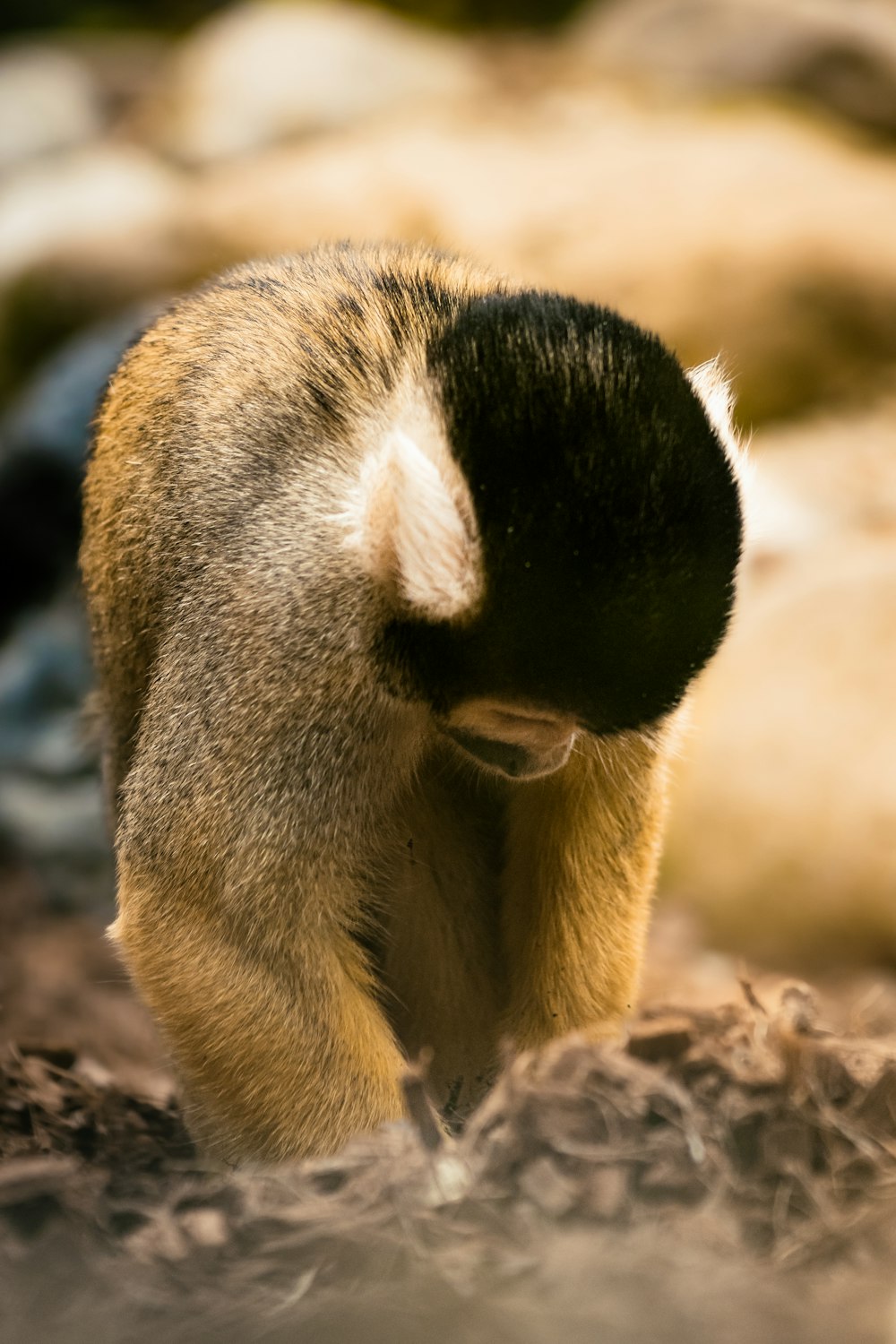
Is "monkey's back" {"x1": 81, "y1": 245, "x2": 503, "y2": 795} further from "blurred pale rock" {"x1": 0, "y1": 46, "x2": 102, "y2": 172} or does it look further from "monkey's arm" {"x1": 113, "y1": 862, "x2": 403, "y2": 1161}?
"blurred pale rock" {"x1": 0, "y1": 46, "x2": 102, "y2": 172}

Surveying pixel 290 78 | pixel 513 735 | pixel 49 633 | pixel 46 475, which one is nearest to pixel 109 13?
pixel 290 78

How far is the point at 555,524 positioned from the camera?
7.93ft

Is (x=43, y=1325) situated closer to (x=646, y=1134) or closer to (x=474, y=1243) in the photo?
(x=474, y=1243)

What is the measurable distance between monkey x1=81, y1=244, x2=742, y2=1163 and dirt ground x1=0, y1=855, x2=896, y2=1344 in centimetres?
30

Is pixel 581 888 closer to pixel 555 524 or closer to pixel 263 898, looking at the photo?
pixel 263 898

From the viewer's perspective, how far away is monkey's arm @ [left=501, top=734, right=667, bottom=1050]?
10.1 ft

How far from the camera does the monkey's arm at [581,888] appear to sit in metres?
3.09

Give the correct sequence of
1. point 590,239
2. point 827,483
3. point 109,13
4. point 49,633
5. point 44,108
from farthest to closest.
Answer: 1. point 109,13
2. point 44,108
3. point 590,239
4. point 827,483
5. point 49,633

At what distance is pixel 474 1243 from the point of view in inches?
77.4

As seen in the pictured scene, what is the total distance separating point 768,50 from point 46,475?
18.9 feet

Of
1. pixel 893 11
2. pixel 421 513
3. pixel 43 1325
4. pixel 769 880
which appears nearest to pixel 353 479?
pixel 421 513

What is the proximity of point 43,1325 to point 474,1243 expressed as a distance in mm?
605

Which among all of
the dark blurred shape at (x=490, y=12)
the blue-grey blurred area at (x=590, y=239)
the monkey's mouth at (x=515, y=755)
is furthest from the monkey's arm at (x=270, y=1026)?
the dark blurred shape at (x=490, y=12)

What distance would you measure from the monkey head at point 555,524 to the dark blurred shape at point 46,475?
4.61 meters
